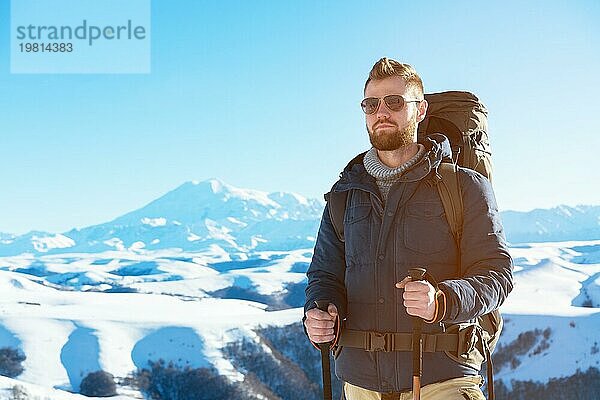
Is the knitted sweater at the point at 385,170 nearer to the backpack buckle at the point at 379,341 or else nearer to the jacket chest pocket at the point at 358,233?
the jacket chest pocket at the point at 358,233

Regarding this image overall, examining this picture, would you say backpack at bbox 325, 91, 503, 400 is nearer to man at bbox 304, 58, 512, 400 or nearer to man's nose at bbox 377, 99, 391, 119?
man at bbox 304, 58, 512, 400

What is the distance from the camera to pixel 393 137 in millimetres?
3615

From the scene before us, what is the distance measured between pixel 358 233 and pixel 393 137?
58 cm

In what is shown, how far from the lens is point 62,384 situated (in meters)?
54.2

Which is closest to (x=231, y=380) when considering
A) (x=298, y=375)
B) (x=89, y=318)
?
(x=298, y=375)

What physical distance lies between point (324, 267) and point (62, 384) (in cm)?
5639

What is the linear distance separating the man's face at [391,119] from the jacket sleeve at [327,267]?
1.94ft

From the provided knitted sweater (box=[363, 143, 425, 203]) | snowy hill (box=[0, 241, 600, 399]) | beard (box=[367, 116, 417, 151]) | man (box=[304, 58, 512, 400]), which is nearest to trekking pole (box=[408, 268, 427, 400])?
man (box=[304, 58, 512, 400])

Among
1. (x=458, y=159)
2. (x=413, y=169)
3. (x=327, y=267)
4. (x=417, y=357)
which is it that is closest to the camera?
(x=417, y=357)

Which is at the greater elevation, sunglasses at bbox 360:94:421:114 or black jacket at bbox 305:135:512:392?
sunglasses at bbox 360:94:421:114

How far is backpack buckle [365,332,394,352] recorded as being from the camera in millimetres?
3424

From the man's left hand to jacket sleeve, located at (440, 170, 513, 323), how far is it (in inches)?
4.2

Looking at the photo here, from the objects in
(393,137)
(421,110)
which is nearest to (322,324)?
(393,137)

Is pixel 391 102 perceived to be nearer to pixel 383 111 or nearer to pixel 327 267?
pixel 383 111
